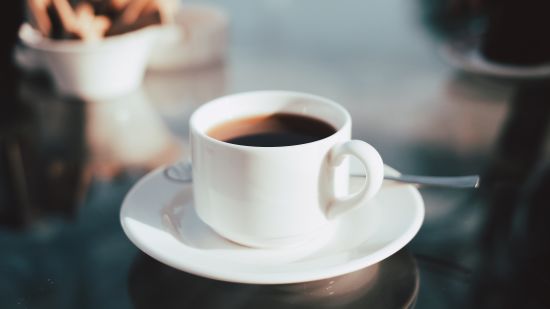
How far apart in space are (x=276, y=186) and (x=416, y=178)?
148mm

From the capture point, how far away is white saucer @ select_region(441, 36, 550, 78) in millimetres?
924

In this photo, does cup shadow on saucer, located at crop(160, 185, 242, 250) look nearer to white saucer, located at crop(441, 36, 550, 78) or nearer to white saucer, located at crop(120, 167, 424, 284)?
white saucer, located at crop(120, 167, 424, 284)

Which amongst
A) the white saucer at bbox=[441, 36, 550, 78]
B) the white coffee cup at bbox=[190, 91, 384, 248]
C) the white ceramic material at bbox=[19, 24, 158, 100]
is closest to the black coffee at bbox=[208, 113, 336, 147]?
the white coffee cup at bbox=[190, 91, 384, 248]

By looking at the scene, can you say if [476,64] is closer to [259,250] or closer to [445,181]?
[445,181]

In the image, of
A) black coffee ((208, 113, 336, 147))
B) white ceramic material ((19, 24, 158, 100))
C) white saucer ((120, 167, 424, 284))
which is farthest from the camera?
Answer: white ceramic material ((19, 24, 158, 100))

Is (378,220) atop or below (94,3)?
below

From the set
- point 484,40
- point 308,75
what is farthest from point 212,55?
point 484,40

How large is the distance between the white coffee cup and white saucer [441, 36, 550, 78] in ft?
1.66

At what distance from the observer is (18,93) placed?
909 millimetres

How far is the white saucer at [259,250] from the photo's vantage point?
0.45 m

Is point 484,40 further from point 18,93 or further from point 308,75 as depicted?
point 18,93

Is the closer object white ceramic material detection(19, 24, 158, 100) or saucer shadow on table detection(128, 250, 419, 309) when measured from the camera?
saucer shadow on table detection(128, 250, 419, 309)

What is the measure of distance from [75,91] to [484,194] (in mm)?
567

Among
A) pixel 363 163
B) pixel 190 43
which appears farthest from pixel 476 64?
pixel 363 163
